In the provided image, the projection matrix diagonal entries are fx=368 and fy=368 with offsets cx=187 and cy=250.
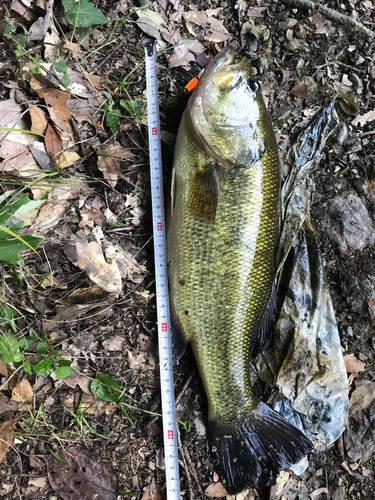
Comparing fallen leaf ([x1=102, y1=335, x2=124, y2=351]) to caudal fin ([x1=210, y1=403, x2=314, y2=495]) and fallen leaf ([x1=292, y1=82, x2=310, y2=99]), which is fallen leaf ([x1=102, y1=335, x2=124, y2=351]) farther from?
fallen leaf ([x1=292, y1=82, x2=310, y2=99])

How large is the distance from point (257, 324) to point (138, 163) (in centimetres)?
155

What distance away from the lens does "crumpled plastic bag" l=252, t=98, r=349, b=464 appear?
113 inches

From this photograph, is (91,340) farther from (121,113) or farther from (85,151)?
(121,113)

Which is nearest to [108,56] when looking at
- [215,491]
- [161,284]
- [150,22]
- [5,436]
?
[150,22]

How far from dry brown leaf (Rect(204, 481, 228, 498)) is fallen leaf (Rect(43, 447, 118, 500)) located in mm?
690

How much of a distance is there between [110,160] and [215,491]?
8.49 feet

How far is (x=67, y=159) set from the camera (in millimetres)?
2658

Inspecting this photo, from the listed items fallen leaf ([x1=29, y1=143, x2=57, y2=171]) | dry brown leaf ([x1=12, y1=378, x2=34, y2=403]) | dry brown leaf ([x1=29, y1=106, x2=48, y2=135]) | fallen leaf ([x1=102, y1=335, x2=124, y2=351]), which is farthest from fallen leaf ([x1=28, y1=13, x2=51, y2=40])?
dry brown leaf ([x1=12, y1=378, x2=34, y2=403])

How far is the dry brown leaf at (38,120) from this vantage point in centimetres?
256

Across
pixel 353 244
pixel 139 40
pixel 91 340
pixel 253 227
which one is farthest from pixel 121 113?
pixel 353 244

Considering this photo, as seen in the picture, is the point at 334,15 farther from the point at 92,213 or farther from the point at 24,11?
the point at 92,213

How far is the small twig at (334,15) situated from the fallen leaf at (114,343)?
3.35m

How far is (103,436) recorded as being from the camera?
2605 mm

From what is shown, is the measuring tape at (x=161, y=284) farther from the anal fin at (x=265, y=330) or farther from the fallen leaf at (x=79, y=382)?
the anal fin at (x=265, y=330)
